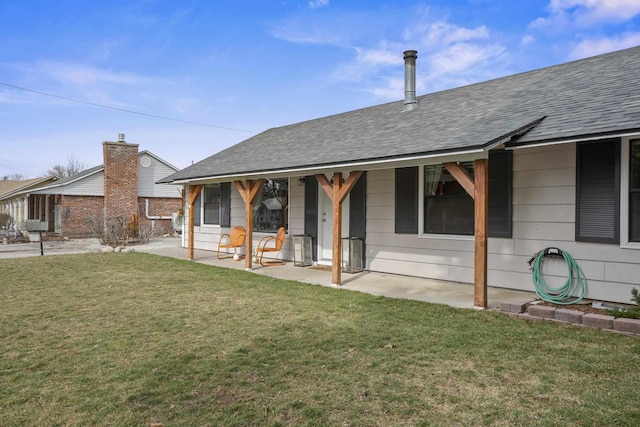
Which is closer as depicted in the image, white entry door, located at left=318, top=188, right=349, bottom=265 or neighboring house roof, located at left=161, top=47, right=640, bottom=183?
neighboring house roof, located at left=161, top=47, right=640, bottom=183

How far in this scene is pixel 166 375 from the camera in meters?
3.35

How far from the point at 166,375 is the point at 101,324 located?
1.97 metres

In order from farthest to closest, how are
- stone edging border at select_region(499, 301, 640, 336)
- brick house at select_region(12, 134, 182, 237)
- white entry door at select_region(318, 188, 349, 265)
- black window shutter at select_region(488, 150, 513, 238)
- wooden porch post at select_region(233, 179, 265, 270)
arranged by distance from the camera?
brick house at select_region(12, 134, 182, 237)
white entry door at select_region(318, 188, 349, 265)
wooden porch post at select_region(233, 179, 265, 270)
black window shutter at select_region(488, 150, 513, 238)
stone edging border at select_region(499, 301, 640, 336)

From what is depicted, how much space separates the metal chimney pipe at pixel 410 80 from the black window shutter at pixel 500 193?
10.1ft

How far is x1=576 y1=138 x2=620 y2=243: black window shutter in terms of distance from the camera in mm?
5316

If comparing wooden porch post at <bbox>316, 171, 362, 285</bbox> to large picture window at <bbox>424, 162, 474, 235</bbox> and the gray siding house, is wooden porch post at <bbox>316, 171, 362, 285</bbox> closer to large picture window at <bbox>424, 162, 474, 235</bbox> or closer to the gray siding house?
the gray siding house

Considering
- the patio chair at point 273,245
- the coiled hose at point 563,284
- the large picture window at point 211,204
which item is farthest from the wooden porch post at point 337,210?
the large picture window at point 211,204

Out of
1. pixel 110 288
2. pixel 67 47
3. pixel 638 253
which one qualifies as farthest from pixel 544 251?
pixel 67 47

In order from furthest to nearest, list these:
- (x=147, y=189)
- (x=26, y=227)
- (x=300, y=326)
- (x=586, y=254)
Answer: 1. (x=147, y=189)
2. (x=26, y=227)
3. (x=586, y=254)
4. (x=300, y=326)

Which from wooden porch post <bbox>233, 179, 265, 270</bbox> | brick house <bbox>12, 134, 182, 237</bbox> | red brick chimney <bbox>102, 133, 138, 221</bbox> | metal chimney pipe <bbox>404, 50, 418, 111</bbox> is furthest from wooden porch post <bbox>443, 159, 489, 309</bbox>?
red brick chimney <bbox>102, 133, 138, 221</bbox>

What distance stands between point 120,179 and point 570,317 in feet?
65.6

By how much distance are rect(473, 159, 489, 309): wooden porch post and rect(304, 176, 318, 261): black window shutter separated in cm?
460

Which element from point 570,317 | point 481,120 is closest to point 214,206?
point 481,120

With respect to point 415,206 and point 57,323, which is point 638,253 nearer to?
point 415,206
